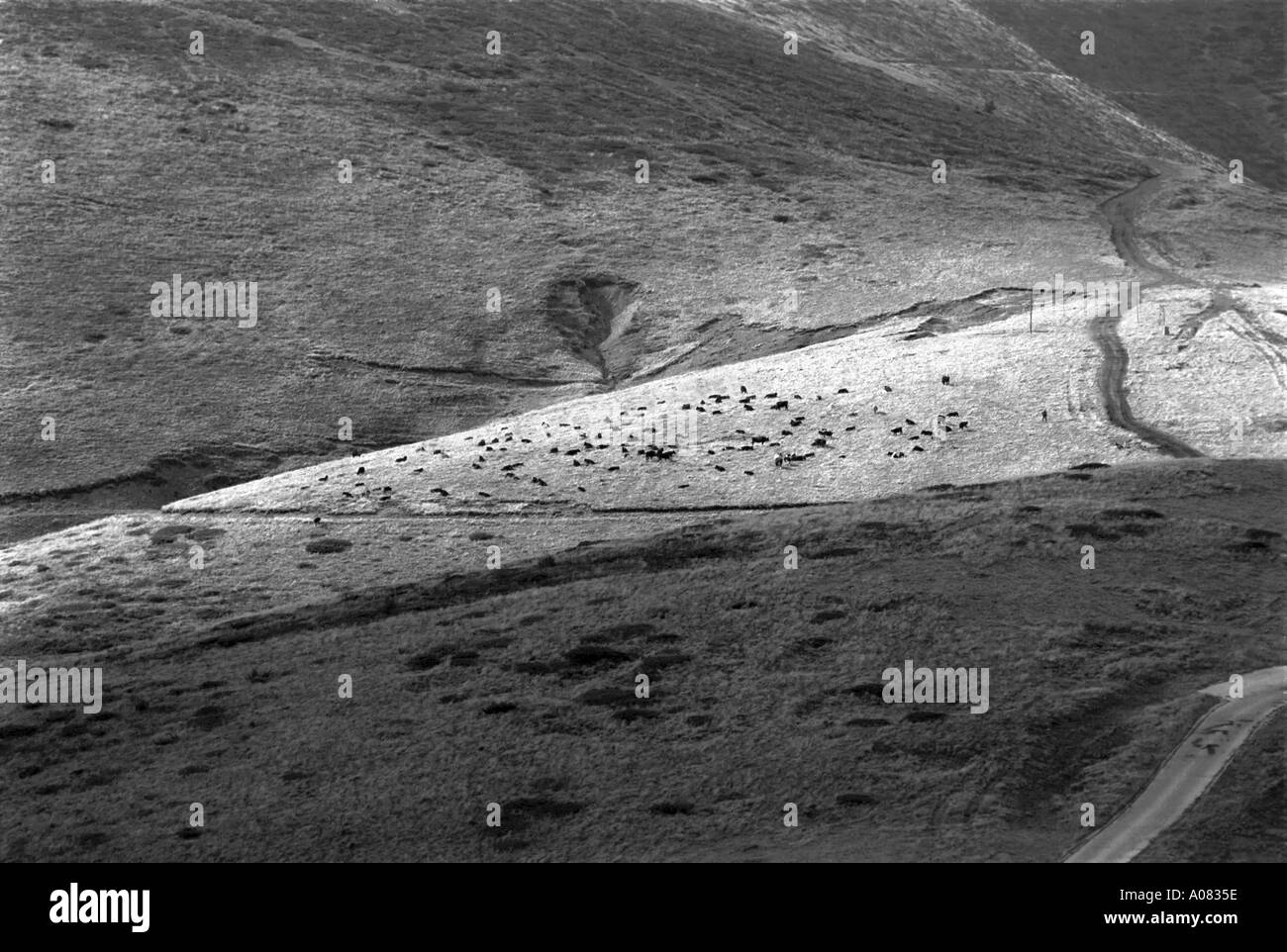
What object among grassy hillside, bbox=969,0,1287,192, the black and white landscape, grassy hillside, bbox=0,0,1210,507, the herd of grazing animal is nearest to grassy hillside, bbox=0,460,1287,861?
the black and white landscape

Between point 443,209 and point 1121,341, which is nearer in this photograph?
point 1121,341

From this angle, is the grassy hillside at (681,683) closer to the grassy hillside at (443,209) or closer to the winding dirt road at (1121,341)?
the winding dirt road at (1121,341)

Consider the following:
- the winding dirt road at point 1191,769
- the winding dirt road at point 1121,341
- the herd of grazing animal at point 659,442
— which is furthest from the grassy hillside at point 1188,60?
the winding dirt road at point 1191,769

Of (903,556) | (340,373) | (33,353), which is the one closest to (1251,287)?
(903,556)

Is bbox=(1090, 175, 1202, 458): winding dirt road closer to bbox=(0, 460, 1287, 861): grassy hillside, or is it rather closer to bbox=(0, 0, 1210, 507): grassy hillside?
bbox=(0, 0, 1210, 507): grassy hillside

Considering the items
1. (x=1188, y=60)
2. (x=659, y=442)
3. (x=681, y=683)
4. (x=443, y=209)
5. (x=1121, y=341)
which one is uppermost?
(x=1188, y=60)

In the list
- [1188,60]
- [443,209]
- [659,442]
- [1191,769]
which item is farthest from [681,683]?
[1188,60]

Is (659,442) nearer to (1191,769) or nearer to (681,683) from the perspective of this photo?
(681,683)
